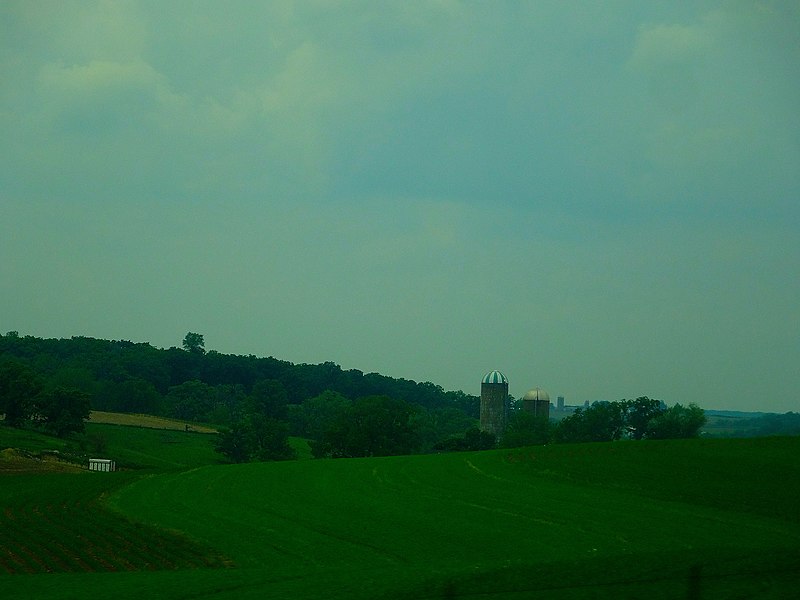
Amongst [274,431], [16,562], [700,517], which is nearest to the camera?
[16,562]

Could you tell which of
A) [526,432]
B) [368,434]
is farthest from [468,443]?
[368,434]

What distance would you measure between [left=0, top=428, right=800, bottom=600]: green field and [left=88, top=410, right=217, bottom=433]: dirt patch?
243ft

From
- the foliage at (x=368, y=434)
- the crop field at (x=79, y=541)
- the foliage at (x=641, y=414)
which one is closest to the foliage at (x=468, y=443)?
the foliage at (x=368, y=434)

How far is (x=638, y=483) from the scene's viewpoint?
47344 millimetres

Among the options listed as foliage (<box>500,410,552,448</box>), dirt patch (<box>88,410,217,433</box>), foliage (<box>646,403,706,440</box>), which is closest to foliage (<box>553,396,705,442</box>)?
foliage (<box>646,403,706,440</box>)

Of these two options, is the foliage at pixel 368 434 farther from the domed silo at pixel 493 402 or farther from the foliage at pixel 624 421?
the domed silo at pixel 493 402

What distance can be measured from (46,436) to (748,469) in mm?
77473

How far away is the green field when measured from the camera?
50.1ft

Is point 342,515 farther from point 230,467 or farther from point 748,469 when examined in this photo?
point 230,467

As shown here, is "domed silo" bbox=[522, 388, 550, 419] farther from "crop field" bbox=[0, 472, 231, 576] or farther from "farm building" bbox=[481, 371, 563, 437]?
"crop field" bbox=[0, 472, 231, 576]

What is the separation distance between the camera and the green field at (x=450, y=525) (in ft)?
50.1

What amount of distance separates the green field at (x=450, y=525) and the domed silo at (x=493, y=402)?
9328 cm

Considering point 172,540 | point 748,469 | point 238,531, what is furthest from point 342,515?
point 748,469

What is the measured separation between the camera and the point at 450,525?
1353 inches
